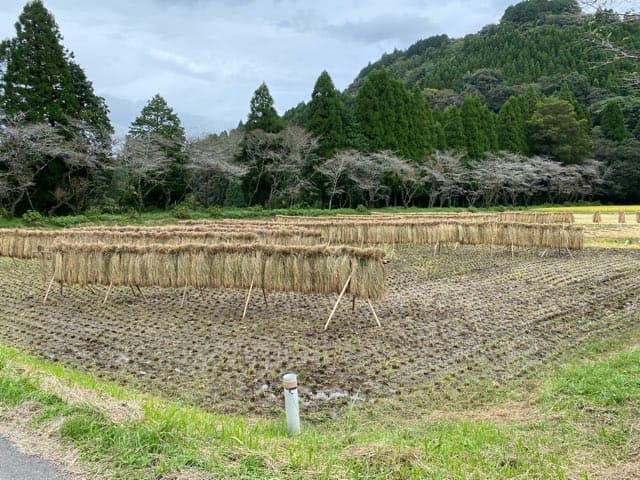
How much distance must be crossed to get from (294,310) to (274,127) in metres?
36.5

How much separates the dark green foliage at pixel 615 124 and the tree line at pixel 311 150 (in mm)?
134

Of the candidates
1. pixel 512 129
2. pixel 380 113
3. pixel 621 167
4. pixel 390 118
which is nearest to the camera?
pixel 380 113

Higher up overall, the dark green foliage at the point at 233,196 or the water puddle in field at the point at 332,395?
the dark green foliage at the point at 233,196

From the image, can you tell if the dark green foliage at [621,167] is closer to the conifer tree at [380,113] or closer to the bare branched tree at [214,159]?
the conifer tree at [380,113]

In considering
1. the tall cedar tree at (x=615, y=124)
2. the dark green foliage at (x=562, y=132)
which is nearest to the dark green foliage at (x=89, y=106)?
the dark green foliage at (x=562, y=132)

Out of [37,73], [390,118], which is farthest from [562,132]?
[37,73]

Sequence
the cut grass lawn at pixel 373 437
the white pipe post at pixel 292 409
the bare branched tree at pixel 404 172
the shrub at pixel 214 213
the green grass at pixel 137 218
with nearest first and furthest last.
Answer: the cut grass lawn at pixel 373 437 → the white pipe post at pixel 292 409 → the green grass at pixel 137 218 → the shrub at pixel 214 213 → the bare branched tree at pixel 404 172

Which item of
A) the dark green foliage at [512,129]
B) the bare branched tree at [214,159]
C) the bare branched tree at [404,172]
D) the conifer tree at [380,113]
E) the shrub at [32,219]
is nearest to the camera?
the shrub at [32,219]

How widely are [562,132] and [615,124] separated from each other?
376 inches

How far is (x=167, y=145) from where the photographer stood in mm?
39094

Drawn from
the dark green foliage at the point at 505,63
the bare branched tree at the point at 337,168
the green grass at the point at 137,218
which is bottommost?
the green grass at the point at 137,218

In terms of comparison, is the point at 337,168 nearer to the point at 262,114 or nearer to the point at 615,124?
the point at 262,114

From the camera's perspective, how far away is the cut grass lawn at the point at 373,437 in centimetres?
353

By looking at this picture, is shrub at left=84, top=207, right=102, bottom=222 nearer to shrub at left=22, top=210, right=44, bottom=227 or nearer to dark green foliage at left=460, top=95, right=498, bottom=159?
shrub at left=22, top=210, right=44, bottom=227
